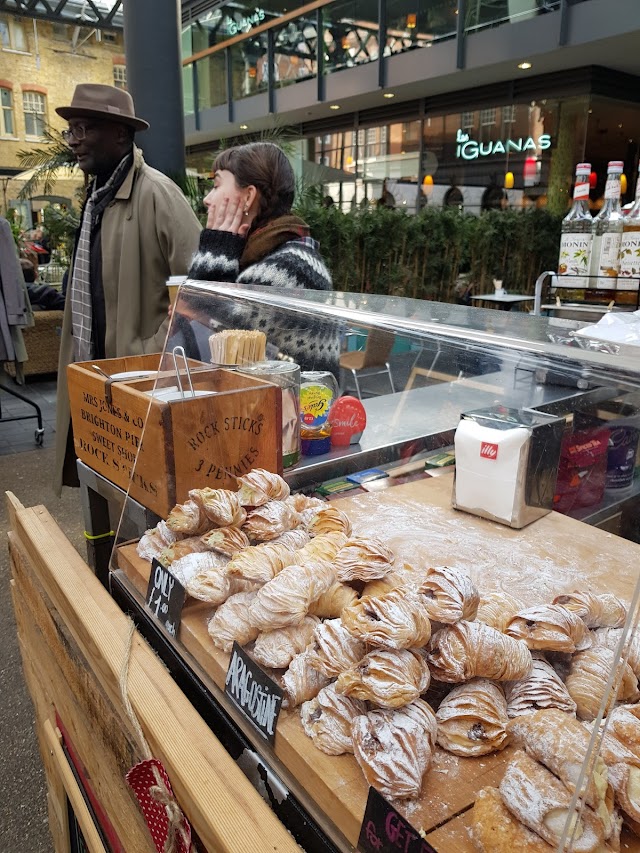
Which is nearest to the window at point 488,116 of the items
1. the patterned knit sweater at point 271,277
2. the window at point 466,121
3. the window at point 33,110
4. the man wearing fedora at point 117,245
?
the window at point 466,121

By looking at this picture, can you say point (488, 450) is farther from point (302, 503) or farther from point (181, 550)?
point (181, 550)

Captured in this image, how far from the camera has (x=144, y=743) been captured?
736 millimetres

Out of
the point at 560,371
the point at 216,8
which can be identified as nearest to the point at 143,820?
the point at 560,371

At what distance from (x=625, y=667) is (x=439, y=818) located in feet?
0.76

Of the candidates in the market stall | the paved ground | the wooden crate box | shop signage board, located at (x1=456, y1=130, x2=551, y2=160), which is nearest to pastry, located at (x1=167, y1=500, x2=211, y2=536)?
the market stall

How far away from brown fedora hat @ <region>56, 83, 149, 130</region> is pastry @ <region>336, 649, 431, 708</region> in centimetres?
221

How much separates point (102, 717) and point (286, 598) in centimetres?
37

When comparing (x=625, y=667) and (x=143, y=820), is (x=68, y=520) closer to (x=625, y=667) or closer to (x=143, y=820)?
(x=143, y=820)

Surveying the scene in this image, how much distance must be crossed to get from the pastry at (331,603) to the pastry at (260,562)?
7 cm

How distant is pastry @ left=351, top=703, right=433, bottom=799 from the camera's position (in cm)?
56

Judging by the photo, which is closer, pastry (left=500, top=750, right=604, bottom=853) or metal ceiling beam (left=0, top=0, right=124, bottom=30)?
pastry (left=500, top=750, right=604, bottom=853)

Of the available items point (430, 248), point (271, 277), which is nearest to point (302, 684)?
point (271, 277)

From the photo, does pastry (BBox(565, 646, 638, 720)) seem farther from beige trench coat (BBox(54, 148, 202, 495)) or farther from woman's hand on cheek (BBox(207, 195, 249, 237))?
beige trench coat (BBox(54, 148, 202, 495))

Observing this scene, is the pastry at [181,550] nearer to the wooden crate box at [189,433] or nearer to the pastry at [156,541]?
the pastry at [156,541]
